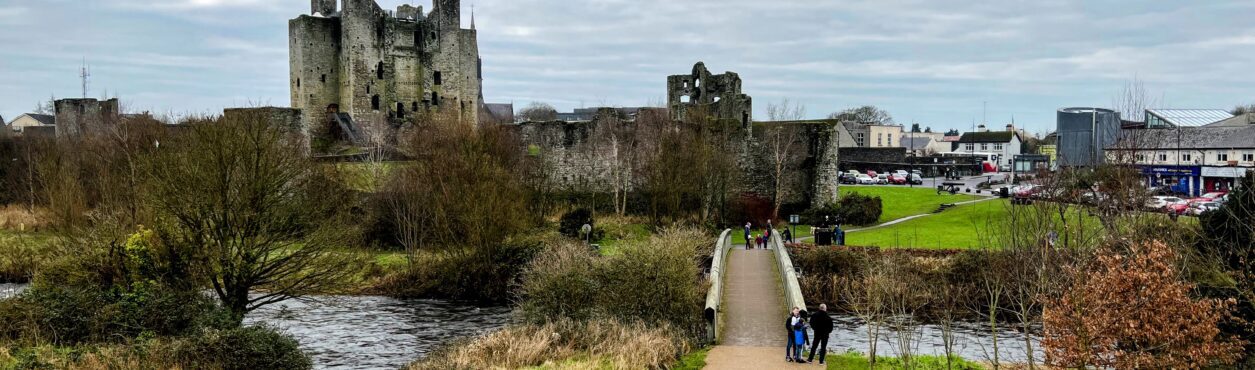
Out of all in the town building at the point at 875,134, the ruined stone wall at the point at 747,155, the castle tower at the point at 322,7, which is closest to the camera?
the ruined stone wall at the point at 747,155

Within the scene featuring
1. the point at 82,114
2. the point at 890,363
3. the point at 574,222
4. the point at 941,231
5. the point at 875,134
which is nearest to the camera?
the point at 890,363

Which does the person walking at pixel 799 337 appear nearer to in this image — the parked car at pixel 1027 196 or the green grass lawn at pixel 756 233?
the parked car at pixel 1027 196

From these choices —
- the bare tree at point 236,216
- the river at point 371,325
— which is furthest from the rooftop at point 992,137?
the bare tree at point 236,216

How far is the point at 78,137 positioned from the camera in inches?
2307

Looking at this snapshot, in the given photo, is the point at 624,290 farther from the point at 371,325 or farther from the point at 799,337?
the point at 371,325

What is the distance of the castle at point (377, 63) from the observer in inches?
2601

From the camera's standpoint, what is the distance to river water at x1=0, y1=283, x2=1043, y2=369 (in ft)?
84.1

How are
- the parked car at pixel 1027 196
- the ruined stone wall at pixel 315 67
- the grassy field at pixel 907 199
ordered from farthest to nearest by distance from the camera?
the ruined stone wall at pixel 315 67
the grassy field at pixel 907 199
the parked car at pixel 1027 196

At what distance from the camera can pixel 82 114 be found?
212 ft

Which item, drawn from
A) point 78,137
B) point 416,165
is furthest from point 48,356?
point 78,137

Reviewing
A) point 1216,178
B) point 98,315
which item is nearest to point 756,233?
point 98,315

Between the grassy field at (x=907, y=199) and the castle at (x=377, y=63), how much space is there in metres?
26.1

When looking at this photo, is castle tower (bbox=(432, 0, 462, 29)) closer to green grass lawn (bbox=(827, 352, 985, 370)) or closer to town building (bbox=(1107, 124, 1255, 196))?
town building (bbox=(1107, 124, 1255, 196))

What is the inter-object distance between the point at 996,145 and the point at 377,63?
7797 cm
